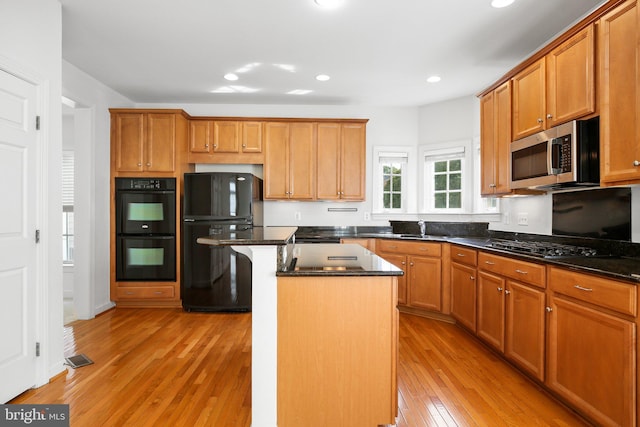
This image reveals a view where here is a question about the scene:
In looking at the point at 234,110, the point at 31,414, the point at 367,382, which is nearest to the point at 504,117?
the point at 367,382

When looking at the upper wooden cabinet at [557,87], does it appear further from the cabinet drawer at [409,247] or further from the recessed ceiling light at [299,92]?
the recessed ceiling light at [299,92]

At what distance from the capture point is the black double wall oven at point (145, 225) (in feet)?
13.4

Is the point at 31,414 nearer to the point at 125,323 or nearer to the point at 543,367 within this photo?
the point at 125,323

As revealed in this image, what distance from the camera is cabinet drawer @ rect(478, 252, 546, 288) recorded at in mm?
2234

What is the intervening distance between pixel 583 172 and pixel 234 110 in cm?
399

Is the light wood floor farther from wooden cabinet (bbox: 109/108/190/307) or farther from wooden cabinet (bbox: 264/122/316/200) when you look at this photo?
wooden cabinet (bbox: 264/122/316/200)

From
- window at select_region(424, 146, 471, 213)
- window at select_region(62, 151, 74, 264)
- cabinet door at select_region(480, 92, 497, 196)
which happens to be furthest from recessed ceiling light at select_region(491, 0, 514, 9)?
window at select_region(62, 151, 74, 264)

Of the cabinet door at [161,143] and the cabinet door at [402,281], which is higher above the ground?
the cabinet door at [161,143]

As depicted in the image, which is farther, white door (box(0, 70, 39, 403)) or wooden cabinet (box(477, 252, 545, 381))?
wooden cabinet (box(477, 252, 545, 381))

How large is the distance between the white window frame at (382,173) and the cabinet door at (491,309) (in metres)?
1.96

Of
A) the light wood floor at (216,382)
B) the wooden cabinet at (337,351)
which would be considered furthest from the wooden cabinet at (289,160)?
the wooden cabinet at (337,351)

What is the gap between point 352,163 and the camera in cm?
446

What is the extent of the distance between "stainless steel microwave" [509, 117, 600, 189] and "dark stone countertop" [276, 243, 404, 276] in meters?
1.39

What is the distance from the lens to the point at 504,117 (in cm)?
306
